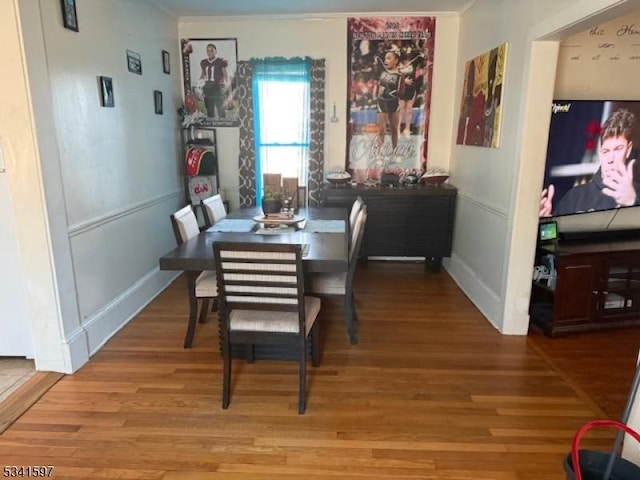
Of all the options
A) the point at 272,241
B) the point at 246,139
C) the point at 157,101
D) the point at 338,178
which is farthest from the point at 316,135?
the point at 272,241

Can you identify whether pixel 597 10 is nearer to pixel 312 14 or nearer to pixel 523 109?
pixel 523 109

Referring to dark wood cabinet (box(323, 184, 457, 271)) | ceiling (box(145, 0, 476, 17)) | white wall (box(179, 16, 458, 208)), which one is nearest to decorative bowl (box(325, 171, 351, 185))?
dark wood cabinet (box(323, 184, 457, 271))

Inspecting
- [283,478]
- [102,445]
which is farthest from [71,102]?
[283,478]

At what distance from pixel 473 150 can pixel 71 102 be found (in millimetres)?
3161

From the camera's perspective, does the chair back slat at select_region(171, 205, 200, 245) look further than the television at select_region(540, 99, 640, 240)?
No

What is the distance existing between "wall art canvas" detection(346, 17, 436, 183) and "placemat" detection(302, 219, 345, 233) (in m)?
1.59

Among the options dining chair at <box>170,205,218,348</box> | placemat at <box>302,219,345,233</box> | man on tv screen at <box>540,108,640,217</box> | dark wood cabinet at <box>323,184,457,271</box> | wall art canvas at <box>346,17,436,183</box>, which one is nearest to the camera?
→ dining chair at <box>170,205,218,348</box>

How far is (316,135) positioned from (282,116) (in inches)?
16.3

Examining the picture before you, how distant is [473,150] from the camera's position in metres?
3.92

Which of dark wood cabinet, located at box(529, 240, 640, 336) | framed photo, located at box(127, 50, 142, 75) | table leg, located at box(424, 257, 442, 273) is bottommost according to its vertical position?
table leg, located at box(424, 257, 442, 273)

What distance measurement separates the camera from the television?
3.10 m

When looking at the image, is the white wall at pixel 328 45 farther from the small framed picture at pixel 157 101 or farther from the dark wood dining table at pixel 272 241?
the dark wood dining table at pixel 272 241

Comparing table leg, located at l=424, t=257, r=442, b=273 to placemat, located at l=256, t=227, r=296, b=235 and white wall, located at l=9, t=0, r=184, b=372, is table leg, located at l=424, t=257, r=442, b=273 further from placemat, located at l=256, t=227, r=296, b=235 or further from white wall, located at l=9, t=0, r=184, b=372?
white wall, located at l=9, t=0, r=184, b=372

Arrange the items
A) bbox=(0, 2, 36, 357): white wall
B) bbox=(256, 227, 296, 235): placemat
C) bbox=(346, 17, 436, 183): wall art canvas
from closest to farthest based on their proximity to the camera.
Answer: bbox=(0, 2, 36, 357): white wall, bbox=(256, 227, 296, 235): placemat, bbox=(346, 17, 436, 183): wall art canvas
